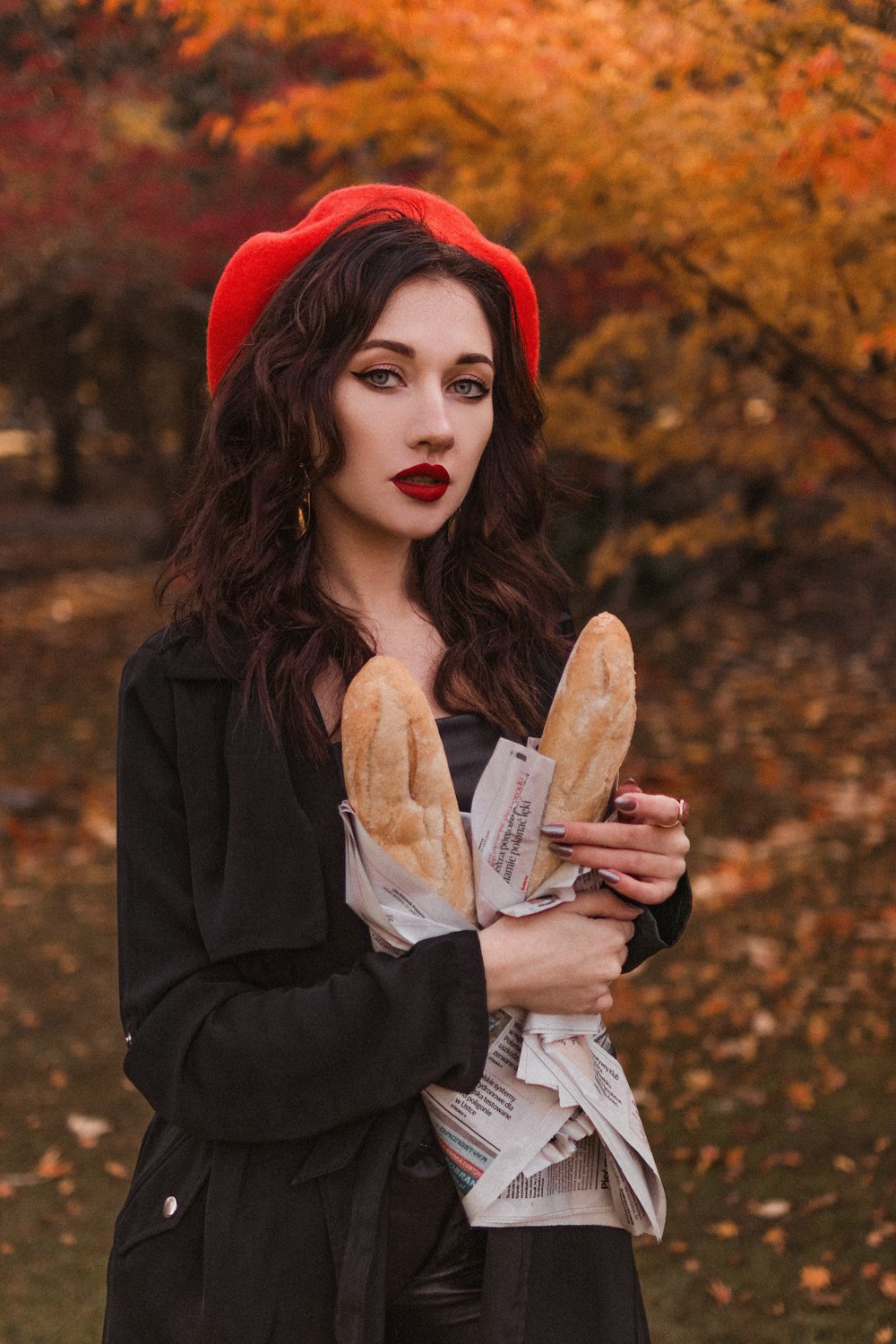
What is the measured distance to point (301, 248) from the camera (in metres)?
1.65

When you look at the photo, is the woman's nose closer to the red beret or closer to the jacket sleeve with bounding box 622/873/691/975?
the red beret

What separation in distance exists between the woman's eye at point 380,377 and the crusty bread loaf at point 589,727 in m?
0.39

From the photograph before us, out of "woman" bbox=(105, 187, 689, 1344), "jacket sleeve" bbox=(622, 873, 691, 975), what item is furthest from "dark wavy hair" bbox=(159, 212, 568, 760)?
"jacket sleeve" bbox=(622, 873, 691, 975)

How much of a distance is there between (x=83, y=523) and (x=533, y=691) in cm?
1787

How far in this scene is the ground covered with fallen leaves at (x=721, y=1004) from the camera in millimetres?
3598

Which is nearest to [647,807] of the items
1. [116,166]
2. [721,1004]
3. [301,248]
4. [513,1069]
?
[513,1069]

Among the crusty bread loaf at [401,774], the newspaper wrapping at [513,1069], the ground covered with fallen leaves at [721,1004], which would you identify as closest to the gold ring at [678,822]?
the newspaper wrapping at [513,1069]

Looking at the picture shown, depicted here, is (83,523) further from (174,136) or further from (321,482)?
(321,482)

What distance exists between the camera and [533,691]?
1766 mm

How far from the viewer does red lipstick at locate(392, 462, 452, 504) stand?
5.25 feet

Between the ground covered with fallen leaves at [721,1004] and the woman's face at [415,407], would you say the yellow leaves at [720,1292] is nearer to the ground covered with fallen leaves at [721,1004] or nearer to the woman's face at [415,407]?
the ground covered with fallen leaves at [721,1004]

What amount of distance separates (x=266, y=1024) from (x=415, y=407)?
724 millimetres

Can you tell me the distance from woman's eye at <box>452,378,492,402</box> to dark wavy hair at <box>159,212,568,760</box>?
3.1 inches

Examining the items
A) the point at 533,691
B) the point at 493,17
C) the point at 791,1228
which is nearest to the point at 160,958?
the point at 533,691
